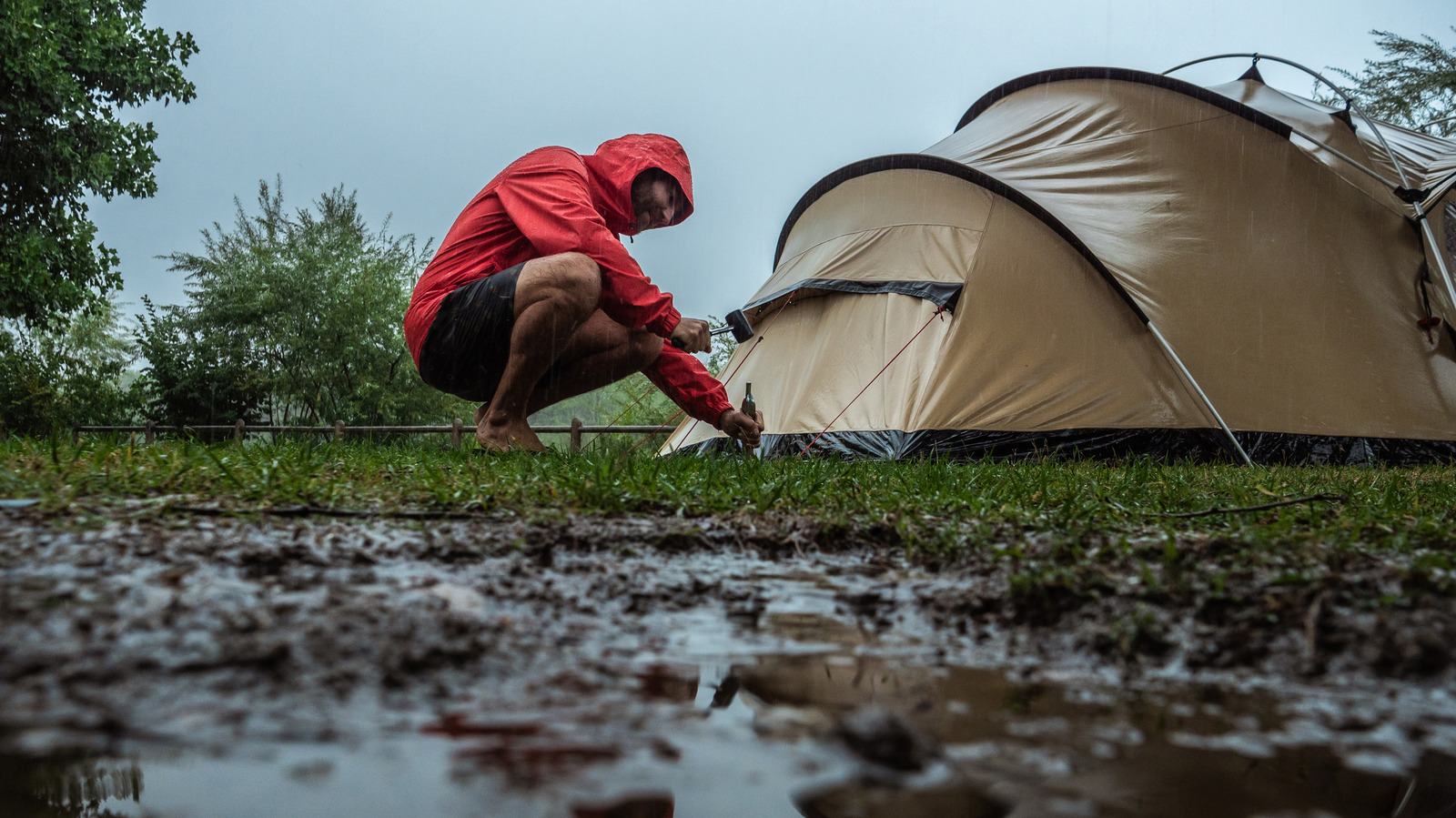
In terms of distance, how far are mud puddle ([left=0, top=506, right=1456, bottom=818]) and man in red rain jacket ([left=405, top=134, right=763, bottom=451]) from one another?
2.52m

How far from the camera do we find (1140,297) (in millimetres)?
5395

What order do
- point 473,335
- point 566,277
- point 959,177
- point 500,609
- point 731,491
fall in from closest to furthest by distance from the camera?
point 500,609 → point 731,491 → point 566,277 → point 473,335 → point 959,177

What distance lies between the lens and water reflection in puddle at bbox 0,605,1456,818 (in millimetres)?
639

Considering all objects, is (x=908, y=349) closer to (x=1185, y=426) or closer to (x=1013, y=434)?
(x=1013, y=434)

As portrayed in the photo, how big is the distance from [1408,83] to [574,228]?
21.9 meters

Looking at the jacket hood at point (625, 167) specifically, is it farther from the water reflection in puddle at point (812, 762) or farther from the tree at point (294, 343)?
the tree at point (294, 343)

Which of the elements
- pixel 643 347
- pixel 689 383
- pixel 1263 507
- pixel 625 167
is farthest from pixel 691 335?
pixel 1263 507

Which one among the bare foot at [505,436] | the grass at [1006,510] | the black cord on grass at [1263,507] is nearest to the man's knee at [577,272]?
the bare foot at [505,436]

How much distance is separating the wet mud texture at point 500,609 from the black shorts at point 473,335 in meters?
2.17

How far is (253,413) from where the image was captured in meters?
20.0

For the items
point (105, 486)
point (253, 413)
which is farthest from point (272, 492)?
point (253, 413)

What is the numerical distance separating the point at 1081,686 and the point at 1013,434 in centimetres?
452

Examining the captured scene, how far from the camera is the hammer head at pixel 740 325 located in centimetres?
650

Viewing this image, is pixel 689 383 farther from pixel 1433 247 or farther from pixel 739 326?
pixel 1433 247
